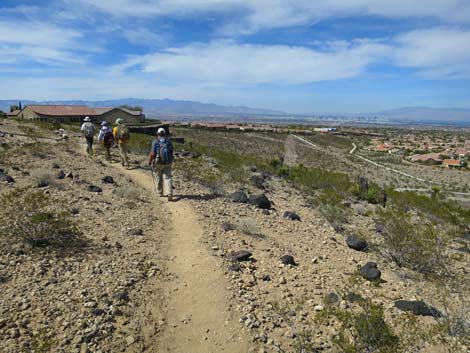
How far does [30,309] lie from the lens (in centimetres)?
479

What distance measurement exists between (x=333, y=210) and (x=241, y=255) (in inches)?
254

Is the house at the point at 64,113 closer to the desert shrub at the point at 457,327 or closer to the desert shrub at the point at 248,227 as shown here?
the desert shrub at the point at 248,227

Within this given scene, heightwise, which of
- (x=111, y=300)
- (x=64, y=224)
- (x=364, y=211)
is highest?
(x=64, y=224)

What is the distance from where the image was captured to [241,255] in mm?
7094

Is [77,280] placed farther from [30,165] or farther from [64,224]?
[30,165]

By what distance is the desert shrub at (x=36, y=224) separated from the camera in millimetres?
6426

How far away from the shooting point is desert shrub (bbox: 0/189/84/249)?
6.43 metres

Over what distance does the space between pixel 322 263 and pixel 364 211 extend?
784 centimetres

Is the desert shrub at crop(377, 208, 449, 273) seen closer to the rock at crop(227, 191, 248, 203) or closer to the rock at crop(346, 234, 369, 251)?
the rock at crop(346, 234, 369, 251)

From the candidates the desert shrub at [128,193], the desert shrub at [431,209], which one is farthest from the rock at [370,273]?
the desert shrub at [431,209]

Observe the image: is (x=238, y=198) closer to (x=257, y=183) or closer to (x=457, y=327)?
(x=257, y=183)

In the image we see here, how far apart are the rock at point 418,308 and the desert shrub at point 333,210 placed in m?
4.92

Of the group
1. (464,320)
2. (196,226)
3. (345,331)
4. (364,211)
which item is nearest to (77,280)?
(196,226)

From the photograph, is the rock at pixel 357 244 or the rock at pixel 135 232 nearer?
the rock at pixel 135 232
